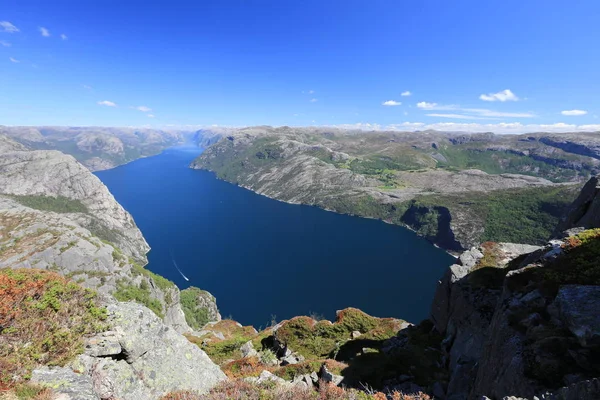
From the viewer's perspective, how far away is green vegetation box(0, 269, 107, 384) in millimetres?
12125

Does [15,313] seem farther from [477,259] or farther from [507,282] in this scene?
[477,259]

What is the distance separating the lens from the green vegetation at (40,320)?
477 inches

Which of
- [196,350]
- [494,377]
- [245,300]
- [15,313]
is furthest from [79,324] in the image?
[245,300]

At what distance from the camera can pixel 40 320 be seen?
13.7 metres

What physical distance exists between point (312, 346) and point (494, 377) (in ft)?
87.0

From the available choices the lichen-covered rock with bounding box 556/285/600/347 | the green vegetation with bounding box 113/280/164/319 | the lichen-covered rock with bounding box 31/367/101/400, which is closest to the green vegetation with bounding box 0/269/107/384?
the lichen-covered rock with bounding box 31/367/101/400

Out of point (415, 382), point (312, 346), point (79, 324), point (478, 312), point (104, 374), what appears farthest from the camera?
point (312, 346)

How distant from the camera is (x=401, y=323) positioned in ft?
145

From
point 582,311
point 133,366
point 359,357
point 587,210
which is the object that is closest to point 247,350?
point 359,357

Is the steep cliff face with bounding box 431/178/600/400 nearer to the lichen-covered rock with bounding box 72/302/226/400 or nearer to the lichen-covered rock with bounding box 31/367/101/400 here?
the lichen-covered rock with bounding box 72/302/226/400

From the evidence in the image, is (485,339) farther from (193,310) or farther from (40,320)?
(193,310)

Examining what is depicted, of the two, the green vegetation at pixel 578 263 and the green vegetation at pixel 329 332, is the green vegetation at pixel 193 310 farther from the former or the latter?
the green vegetation at pixel 578 263

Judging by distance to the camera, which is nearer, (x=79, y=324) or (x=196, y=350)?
(x=79, y=324)

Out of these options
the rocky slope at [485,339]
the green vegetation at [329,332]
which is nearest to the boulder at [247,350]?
the rocky slope at [485,339]
